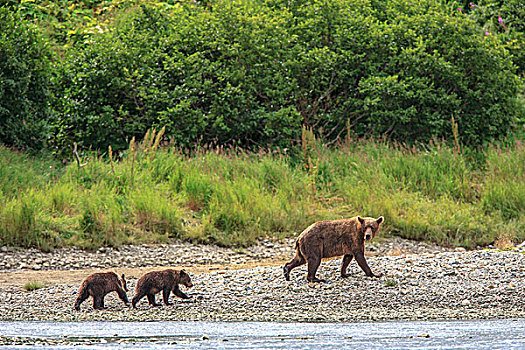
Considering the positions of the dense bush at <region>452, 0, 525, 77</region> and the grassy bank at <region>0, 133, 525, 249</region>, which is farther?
the dense bush at <region>452, 0, 525, 77</region>

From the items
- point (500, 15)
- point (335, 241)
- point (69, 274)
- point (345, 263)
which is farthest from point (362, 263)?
point (500, 15)

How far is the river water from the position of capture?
508 centimetres

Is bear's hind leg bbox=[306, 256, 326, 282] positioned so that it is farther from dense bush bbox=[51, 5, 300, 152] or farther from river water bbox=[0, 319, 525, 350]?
dense bush bbox=[51, 5, 300, 152]

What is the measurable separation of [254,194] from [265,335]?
7.44 m

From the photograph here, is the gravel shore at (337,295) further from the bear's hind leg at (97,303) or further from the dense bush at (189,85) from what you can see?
the dense bush at (189,85)

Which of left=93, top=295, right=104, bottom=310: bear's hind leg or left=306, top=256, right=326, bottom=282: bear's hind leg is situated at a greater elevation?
left=306, top=256, right=326, bottom=282: bear's hind leg

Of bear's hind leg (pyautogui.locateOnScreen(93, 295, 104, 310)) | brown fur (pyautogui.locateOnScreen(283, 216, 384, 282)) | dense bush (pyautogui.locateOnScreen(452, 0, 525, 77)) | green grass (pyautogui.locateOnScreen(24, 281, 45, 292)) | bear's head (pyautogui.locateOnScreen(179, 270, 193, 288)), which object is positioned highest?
dense bush (pyautogui.locateOnScreen(452, 0, 525, 77))

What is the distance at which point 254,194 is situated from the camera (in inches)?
517

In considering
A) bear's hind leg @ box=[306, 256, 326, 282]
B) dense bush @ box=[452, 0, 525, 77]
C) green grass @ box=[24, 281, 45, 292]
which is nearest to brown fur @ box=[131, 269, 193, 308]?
bear's hind leg @ box=[306, 256, 326, 282]

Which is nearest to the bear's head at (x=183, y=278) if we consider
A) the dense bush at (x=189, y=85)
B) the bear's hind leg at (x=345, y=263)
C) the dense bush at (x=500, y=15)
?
the bear's hind leg at (x=345, y=263)

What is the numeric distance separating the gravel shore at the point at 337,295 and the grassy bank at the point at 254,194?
2299 mm

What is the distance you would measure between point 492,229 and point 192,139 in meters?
6.21

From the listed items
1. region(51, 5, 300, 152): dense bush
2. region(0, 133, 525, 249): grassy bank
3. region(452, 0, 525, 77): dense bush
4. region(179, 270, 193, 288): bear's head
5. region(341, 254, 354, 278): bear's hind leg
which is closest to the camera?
region(179, 270, 193, 288): bear's head

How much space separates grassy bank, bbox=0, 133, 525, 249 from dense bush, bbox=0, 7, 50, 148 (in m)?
0.73
